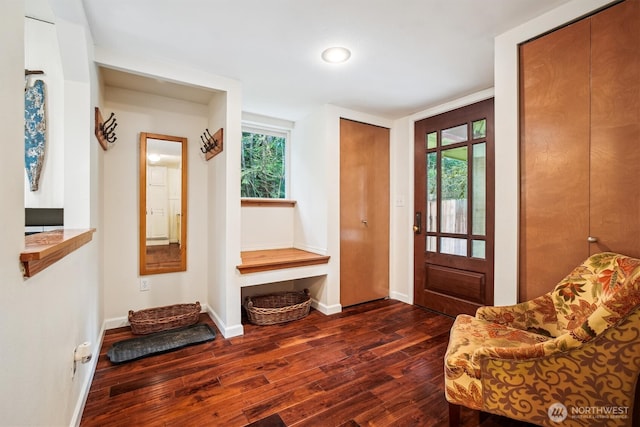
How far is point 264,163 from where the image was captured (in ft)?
11.8

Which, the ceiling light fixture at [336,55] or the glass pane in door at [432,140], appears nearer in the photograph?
the ceiling light fixture at [336,55]

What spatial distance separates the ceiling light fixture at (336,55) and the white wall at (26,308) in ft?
4.84

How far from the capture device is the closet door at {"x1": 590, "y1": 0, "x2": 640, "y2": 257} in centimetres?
140

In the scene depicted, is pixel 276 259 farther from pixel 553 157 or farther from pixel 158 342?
pixel 553 157

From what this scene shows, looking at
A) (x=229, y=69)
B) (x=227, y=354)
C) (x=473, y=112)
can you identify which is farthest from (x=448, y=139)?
(x=227, y=354)

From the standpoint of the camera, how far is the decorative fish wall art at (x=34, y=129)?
5.45 feet

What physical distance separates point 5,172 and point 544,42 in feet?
8.29

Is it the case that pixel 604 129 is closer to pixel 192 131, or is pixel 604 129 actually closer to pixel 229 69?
pixel 229 69

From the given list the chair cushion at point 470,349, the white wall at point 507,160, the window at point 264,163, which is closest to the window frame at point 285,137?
the window at point 264,163

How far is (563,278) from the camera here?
5.34ft

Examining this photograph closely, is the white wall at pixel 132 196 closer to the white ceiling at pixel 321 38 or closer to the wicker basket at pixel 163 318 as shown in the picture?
the wicker basket at pixel 163 318

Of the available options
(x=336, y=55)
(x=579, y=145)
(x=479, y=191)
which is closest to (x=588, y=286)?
(x=579, y=145)

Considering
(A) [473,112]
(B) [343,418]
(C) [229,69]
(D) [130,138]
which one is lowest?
(B) [343,418]

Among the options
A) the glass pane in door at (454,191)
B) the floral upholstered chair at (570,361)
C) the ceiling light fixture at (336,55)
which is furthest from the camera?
the glass pane in door at (454,191)
